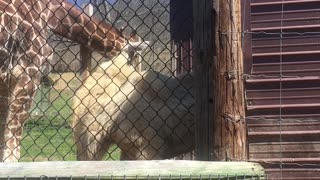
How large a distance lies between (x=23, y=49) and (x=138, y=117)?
3.04 metres

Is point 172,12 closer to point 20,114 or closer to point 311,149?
point 311,149

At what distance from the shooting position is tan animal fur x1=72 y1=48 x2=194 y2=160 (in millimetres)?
5715

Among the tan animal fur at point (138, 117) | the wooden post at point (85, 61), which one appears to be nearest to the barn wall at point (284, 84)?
the tan animal fur at point (138, 117)

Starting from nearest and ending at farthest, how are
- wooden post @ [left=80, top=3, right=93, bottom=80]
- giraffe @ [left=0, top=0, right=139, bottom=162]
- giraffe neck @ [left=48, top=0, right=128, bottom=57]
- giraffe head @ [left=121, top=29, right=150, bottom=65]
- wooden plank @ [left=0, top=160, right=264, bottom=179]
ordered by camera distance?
1. wooden plank @ [left=0, top=160, right=264, bottom=179]
2. wooden post @ [left=80, top=3, right=93, bottom=80]
3. giraffe head @ [left=121, top=29, right=150, bottom=65]
4. giraffe @ [left=0, top=0, right=139, bottom=162]
5. giraffe neck @ [left=48, top=0, right=128, bottom=57]

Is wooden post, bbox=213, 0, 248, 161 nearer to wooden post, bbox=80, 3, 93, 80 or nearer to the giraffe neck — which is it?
wooden post, bbox=80, 3, 93, 80

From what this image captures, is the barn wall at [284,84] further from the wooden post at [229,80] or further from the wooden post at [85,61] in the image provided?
the wooden post at [85,61]

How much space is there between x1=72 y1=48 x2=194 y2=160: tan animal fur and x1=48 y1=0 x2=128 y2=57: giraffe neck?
2292 mm

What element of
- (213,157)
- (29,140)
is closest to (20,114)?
(29,140)

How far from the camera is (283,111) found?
4289 millimetres

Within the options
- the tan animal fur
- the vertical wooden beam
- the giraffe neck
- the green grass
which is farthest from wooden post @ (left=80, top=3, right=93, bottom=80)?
the vertical wooden beam

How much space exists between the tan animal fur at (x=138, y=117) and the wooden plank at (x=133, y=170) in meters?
2.37

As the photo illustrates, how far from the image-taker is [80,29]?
9.03 meters

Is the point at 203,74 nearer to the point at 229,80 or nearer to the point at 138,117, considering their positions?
the point at 229,80

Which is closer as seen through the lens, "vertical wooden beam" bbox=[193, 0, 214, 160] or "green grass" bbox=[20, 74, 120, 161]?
"vertical wooden beam" bbox=[193, 0, 214, 160]
